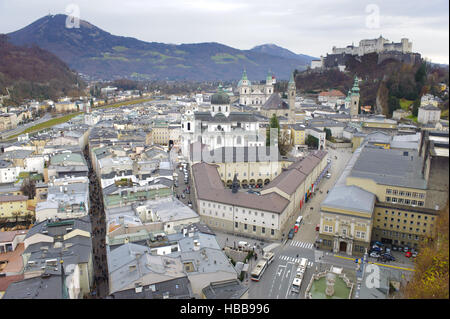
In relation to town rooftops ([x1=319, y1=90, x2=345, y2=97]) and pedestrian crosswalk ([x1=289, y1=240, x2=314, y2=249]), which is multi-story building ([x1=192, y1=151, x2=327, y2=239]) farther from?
town rooftops ([x1=319, y1=90, x2=345, y2=97])

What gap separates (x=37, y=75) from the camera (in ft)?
448

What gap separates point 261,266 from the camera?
2705 cm

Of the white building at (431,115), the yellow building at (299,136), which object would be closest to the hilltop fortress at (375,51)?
the yellow building at (299,136)

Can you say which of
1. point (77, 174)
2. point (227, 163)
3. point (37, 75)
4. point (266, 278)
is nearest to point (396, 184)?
point (266, 278)

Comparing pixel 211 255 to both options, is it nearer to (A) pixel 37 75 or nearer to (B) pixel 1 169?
(B) pixel 1 169

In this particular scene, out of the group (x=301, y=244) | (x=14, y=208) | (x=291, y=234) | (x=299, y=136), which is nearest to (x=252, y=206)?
(x=291, y=234)

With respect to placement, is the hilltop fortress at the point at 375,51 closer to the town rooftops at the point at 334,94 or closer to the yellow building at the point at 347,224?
the town rooftops at the point at 334,94

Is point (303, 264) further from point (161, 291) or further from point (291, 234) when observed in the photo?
point (161, 291)

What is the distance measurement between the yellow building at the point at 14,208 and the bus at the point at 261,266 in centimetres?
2522

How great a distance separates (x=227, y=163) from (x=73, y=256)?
2449cm

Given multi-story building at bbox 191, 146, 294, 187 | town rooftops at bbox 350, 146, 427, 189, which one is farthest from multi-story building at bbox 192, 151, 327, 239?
town rooftops at bbox 350, 146, 427, 189

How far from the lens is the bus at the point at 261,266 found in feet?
85.8

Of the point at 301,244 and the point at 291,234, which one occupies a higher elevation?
the point at 291,234

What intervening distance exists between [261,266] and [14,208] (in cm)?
2753
